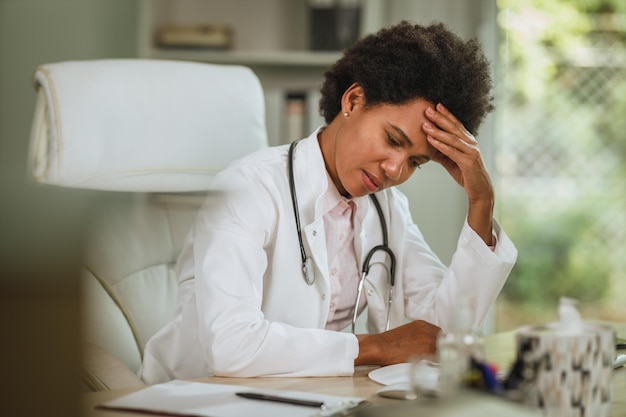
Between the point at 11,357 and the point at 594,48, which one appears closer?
the point at 11,357

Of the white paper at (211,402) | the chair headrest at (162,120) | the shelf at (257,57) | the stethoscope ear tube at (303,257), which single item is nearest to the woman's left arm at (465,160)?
the stethoscope ear tube at (303,257)

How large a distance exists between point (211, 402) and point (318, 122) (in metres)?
1.65

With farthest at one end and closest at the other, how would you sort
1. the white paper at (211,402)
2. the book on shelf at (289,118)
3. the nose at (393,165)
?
the book on shelf at (289,118) → the nose at (393,165) → the white paper at (211,402)

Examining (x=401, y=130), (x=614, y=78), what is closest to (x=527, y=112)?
(x=614, y=78)

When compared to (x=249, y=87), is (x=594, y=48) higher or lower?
higher

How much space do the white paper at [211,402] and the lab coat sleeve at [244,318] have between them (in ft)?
0.39

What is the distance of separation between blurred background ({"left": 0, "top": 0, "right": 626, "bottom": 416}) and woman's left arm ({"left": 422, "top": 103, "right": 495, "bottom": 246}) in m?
0.48

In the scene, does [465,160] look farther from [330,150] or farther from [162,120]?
[162,120]

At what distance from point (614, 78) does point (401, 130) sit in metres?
3.87

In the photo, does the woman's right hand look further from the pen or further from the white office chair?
the white office chair

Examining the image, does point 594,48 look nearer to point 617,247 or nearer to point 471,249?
point 617,247

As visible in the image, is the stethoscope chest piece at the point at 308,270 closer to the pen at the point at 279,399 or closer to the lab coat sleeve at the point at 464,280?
the lab coat sleeve at the point at 464,280

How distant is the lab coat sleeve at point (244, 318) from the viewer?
1.06m

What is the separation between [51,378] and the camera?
300mm
